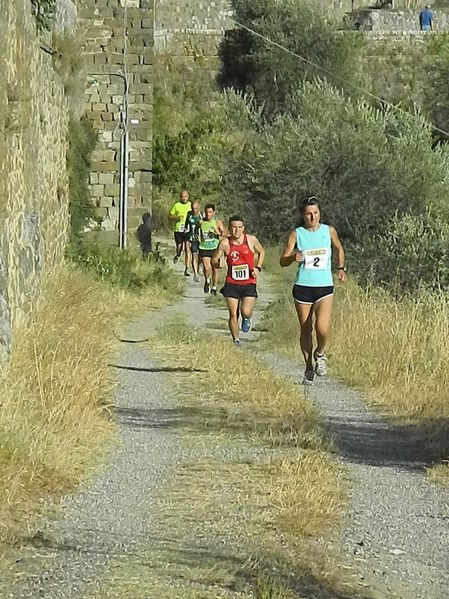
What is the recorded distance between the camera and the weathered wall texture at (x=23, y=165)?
30.5ft

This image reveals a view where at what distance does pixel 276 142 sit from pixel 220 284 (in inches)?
253

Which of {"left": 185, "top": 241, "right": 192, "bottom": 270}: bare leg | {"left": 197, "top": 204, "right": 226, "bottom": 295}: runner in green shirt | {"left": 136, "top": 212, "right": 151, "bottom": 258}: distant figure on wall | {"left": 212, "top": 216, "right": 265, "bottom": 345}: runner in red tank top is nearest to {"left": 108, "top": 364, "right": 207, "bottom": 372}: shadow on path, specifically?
{"left": 212, "top": 216, "right": 265, "bottom": 345}: runner in red tank top

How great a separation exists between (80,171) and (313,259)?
9370 mm

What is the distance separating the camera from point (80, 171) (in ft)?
61.6

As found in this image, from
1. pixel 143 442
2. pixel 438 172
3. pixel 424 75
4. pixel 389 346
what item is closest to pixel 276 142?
pixel 438 172

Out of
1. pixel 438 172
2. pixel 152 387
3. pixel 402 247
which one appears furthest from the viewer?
pixel 438 172

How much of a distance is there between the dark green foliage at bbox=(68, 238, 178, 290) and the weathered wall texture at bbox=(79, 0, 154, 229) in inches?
36.0

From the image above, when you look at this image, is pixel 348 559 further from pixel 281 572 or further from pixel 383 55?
pixel 383 55

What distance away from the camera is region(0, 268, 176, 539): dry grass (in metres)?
6.57

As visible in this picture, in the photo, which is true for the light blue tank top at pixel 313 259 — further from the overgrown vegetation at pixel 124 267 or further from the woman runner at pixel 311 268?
the overgrown vegetation at pixel 124 267

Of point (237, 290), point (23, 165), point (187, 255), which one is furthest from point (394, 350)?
point (187, 255)

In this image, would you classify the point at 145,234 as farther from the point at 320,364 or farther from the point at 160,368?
the point at 320,364

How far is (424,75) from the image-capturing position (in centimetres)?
3431

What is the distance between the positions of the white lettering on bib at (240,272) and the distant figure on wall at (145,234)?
8641 mm
